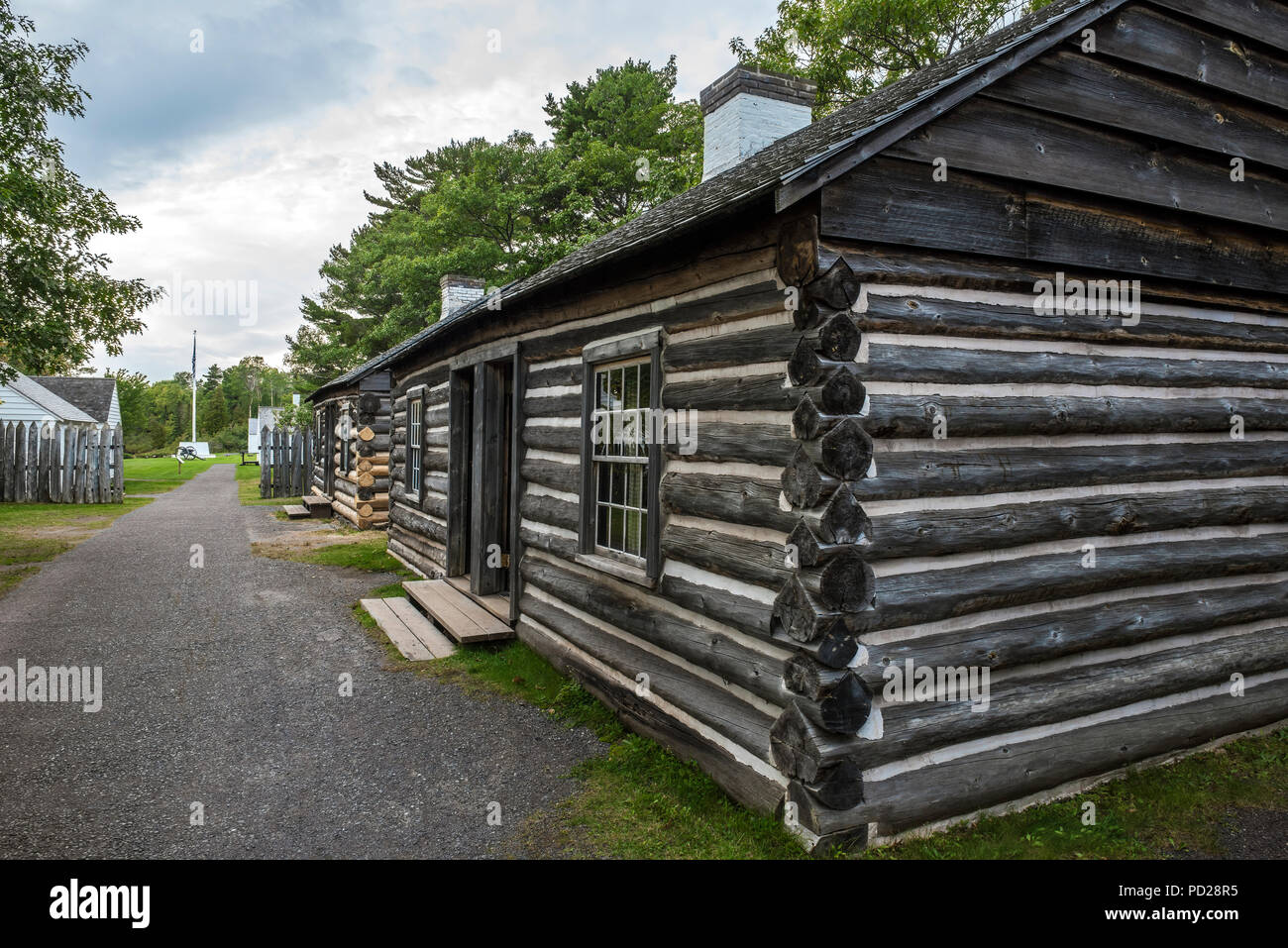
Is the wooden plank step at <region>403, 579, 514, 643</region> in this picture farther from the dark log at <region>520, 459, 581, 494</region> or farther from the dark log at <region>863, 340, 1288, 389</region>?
the dark log at <region>863, 340, 1288, 389</region>

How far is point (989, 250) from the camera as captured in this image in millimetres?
4242

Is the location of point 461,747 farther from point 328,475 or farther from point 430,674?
point 328,475

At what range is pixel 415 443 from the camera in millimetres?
12742

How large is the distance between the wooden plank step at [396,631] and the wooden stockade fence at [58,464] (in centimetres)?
1566

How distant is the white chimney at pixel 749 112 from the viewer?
362 inches

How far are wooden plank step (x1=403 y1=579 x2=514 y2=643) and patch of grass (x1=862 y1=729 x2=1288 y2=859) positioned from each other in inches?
185

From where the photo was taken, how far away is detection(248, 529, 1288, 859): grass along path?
3.96 metres

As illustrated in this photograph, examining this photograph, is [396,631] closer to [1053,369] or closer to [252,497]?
[1053,369]

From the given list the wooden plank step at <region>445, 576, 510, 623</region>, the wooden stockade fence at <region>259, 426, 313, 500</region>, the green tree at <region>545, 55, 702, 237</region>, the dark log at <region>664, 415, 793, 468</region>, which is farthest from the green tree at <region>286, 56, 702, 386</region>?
the dark log at <region>664, 415, 793, 468</region>

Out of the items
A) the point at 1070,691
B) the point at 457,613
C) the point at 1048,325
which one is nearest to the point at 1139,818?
the point at 1070,691

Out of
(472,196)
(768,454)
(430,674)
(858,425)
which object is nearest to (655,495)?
(768,454)

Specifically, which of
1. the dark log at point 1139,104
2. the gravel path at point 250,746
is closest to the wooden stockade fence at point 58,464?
the gravel path at point 250,746

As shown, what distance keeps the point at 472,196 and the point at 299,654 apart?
22.1 meters

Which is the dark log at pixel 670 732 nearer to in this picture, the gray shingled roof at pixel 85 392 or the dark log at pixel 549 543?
the dark log at pixel 549 543
